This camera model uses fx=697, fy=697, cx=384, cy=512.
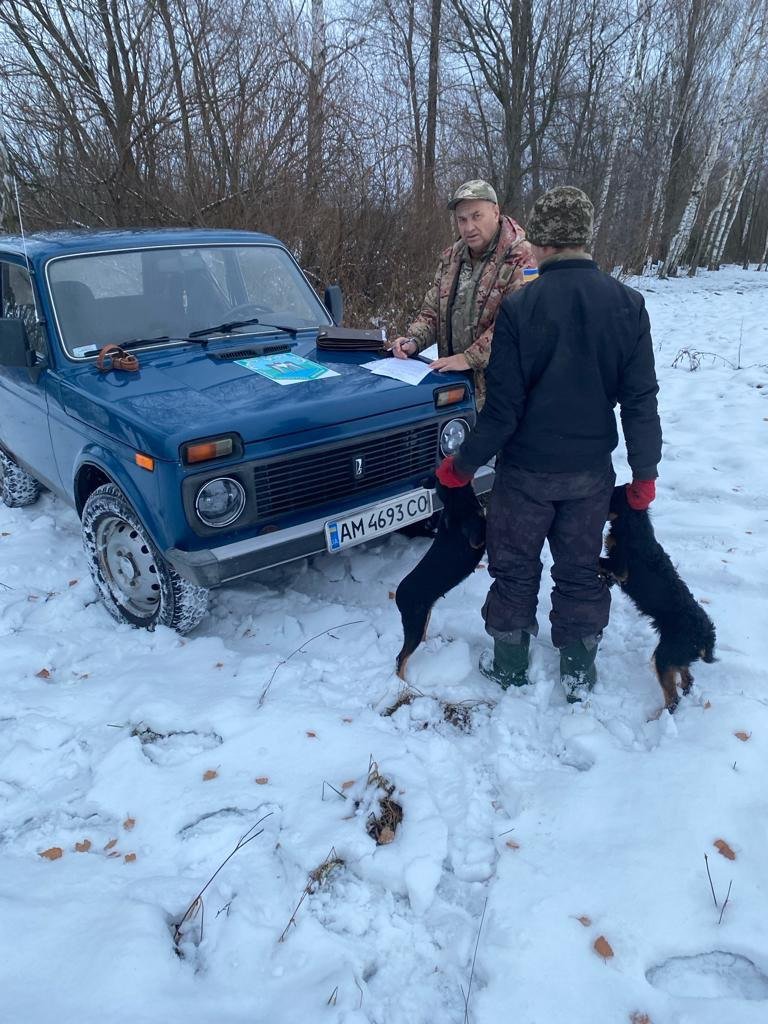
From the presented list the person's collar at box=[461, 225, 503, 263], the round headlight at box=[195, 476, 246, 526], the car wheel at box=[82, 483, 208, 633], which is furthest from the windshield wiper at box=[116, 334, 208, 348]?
the person's collar at box=[461, 225, 503, 263]

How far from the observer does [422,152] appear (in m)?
11.8

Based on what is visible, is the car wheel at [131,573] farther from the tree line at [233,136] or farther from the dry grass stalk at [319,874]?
the tree line at [233,136]

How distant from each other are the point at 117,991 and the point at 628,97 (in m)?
22.8

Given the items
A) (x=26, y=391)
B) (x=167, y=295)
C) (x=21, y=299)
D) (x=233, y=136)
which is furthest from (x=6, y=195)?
(x=167, y=295)

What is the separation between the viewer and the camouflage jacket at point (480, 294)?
372 centimetres

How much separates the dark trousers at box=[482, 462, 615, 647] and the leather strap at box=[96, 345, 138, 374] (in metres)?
1.98

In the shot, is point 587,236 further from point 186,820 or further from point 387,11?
point 387,11

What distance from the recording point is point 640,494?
2703mm

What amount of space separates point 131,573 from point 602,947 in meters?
2.66

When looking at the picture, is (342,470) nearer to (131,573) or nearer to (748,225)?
(131,573)

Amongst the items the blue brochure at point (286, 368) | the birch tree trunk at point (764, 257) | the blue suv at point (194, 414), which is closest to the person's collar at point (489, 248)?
the blue suv at point (194, 414)

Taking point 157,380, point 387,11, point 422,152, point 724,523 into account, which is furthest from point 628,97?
point 157,380

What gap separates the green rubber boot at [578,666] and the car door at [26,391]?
3041 millimetres

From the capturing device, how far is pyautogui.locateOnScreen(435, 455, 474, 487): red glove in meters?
2.80
